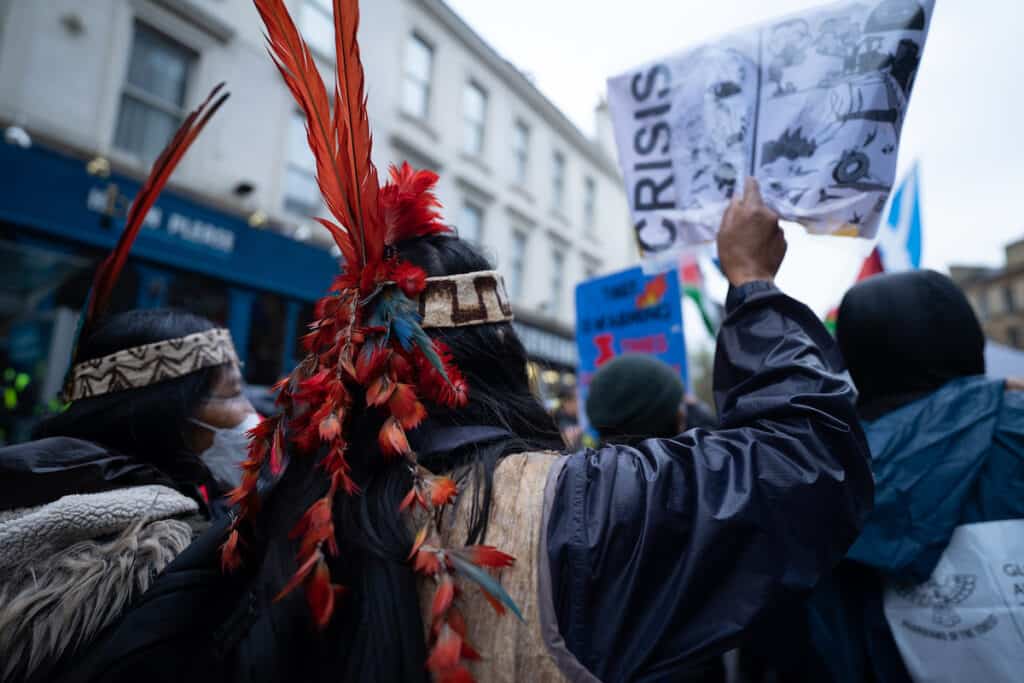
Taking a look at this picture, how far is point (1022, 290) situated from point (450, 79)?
32680mm

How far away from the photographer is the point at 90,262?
612 centimetres

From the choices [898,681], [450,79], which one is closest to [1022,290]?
[450,79]

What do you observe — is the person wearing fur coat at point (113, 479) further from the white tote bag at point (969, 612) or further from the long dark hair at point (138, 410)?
the white tote bag at point (969, 612)

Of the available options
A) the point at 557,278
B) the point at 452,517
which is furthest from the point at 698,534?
the point at 557,278

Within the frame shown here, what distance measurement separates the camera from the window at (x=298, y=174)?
8320mm

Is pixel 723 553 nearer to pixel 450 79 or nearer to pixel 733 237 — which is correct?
pixel 733 237

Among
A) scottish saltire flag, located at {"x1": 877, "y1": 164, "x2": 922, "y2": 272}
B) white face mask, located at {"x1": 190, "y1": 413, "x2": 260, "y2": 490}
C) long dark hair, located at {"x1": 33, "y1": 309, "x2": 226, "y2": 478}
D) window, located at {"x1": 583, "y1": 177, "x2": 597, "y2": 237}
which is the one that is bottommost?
white face mask, located at {"x1": 190, "y1": 413, "x2": 260, "y2": 490}

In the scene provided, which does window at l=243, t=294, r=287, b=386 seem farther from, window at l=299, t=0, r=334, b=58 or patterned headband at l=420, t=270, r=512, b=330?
patterned headband at l=420, t=270, r=512, b=330

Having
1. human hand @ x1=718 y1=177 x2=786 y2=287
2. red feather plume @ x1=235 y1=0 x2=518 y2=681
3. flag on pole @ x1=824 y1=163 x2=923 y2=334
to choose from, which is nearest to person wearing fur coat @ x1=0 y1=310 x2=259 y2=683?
red feather plume @ x1=235 y1=0 x2=518 y2=681

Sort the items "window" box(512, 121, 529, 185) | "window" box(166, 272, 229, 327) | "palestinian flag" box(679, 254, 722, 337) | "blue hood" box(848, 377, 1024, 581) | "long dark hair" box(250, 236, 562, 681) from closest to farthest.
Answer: "long dark hair" box(250, 236, 562, 681) → "blue hood" box(848, 377, 1024, 581) → "palestinian flag" box(679, 254, 722, 337) → "window" box(166, 272, 229, 327) → "window" box(512, 121, 529, 185)

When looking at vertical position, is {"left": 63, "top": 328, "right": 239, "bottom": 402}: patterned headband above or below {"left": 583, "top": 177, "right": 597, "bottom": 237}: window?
below

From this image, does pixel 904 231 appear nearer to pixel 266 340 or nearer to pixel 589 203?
pixel 266 340

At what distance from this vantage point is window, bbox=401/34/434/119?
401 inches

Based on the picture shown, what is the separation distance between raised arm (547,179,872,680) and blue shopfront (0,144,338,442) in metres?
5.00
